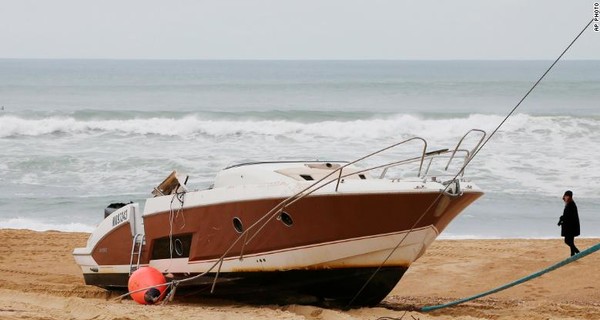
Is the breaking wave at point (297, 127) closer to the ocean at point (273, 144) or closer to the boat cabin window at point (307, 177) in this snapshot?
the ocean at point (273, 144)

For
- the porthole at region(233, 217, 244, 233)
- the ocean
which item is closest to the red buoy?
the porthole at region(233, 217, 244, 233)

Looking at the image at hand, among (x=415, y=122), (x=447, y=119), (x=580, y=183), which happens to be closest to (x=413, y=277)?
(x=580, y=183)

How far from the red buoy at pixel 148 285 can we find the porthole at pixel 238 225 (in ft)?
4.40

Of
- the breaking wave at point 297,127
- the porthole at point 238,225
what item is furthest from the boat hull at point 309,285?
the breaking wave at point 297,127

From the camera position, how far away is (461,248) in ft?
54.2

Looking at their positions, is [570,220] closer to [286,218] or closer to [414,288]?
[414,288]

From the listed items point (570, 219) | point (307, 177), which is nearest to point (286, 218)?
point (307, 177)

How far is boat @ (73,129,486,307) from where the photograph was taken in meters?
9.58

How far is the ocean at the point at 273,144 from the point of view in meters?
21.3

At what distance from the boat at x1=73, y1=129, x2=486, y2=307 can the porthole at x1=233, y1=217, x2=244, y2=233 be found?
11mm

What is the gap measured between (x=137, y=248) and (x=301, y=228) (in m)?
2.83

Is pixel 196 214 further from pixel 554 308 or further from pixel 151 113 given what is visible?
pixel 151 113

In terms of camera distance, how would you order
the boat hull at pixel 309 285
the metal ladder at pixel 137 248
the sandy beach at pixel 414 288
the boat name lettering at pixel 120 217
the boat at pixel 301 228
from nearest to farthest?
the boat at pixel 301 228 < the sandy beach at pixel 414 288 < the boat hull at pixel 309 285 < the metal ladder at pixel 137 248 < the boat name lettering at pixel 120 217

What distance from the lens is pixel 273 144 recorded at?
114ft
